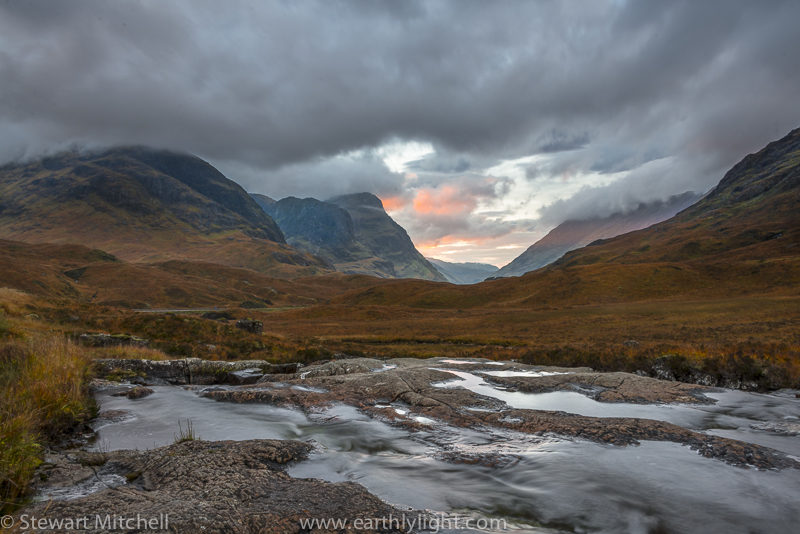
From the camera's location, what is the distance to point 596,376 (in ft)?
58.0

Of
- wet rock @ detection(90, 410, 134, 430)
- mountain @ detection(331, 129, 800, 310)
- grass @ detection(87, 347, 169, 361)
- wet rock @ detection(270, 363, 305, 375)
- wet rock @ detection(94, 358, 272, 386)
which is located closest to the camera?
wet rock @ detection(90, 410, 134, 430)

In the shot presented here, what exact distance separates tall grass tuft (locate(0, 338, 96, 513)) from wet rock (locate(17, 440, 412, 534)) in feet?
1.54

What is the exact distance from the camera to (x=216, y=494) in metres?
5.64

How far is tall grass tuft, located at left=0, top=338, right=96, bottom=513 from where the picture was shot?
527 cm

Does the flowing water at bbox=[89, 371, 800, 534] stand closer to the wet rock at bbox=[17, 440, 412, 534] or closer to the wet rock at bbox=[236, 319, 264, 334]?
the wet rock at bbox=[17, 440, 412, 534]

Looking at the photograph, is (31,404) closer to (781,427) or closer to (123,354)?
(123,354)

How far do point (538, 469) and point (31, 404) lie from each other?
11.5m

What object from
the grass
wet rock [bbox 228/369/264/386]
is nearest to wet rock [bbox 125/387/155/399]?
wet rock [bbox 228/369/264/386]

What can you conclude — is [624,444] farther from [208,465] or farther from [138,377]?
[138,377]

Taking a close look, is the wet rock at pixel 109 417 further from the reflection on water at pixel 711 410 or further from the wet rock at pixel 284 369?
the reflection on water at pixel 711 410

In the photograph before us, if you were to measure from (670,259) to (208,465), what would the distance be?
172600mm

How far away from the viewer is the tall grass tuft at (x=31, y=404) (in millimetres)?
5273

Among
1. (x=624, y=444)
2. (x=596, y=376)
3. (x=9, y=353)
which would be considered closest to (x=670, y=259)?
(x=596, y=376)

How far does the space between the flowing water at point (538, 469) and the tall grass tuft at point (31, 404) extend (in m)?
1.21
